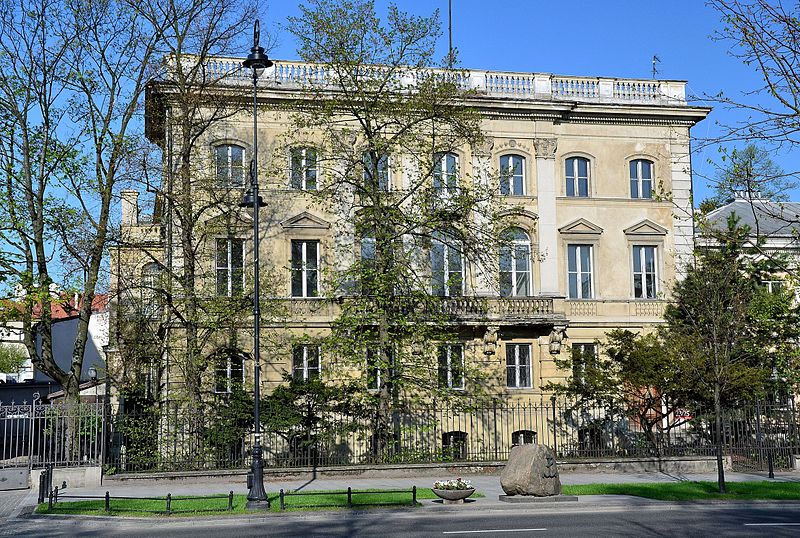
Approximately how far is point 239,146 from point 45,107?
8909 millimetres

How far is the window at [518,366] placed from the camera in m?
35.7

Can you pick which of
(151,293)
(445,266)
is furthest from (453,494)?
(445,266)

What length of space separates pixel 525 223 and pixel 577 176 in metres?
3.34

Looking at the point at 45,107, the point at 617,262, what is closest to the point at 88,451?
the point at 45,107

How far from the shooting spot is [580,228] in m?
37.3

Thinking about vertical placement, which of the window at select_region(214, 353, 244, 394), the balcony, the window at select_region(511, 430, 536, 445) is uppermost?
the balcony

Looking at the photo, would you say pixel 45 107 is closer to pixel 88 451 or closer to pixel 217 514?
pixel 88 451

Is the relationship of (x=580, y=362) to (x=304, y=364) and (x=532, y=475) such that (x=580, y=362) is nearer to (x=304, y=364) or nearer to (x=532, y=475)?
(x=304, y=364)

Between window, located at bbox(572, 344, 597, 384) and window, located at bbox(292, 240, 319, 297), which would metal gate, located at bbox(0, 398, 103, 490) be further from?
window, located at bbox(572, 344, 597, 384)

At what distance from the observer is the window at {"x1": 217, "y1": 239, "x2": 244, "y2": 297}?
29.9 m

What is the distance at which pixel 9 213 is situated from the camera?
25766mm

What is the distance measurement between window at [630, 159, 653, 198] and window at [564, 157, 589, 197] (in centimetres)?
212

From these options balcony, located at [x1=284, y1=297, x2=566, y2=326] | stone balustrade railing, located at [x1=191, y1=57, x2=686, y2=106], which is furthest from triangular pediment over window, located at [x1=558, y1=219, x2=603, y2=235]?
stone balustrade railing, located at [x1=191, y1=57, x2=686, y2=106]

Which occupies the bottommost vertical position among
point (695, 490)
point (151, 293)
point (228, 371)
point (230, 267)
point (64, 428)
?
point (695, 490)
